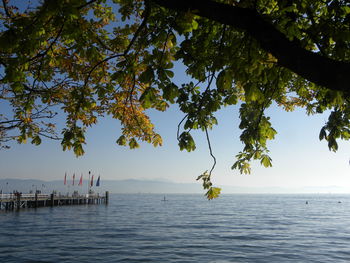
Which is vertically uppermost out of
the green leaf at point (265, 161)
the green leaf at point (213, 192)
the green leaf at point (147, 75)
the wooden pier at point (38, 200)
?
the green leaf at point (147, 75)

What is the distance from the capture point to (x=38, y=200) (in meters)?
58.3

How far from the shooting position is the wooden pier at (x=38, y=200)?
169ft

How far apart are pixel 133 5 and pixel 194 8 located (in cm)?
331

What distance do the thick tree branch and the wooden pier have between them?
171ft

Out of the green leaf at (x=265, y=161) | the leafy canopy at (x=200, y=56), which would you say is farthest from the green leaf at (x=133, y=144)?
the green leaf at (x=265, y=161)

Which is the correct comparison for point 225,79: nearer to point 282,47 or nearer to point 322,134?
point 282,47

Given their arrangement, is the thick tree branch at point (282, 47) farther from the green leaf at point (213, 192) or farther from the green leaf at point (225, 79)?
the green leaf at point (213, 192)

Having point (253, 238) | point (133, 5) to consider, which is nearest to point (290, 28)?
point (133, 5)

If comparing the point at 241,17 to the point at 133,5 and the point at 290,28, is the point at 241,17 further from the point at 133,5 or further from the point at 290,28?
the point at 133,5

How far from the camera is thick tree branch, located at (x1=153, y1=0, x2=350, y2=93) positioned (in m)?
2.66

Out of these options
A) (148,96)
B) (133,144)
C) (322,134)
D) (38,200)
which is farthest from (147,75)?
(38,200)

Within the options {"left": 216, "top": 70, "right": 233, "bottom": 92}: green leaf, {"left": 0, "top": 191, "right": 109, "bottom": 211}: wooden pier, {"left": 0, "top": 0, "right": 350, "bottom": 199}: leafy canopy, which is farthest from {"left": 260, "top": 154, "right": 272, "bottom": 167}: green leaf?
{"left": 0, "top": 191, "right": 109, "bottom": 211}: wooden pier

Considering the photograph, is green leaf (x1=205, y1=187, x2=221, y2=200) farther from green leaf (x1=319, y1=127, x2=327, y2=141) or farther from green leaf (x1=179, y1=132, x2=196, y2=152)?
green leaf (x1=319, y1=127, x2=327, y2=141)

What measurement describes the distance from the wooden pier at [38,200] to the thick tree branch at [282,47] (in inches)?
2051
